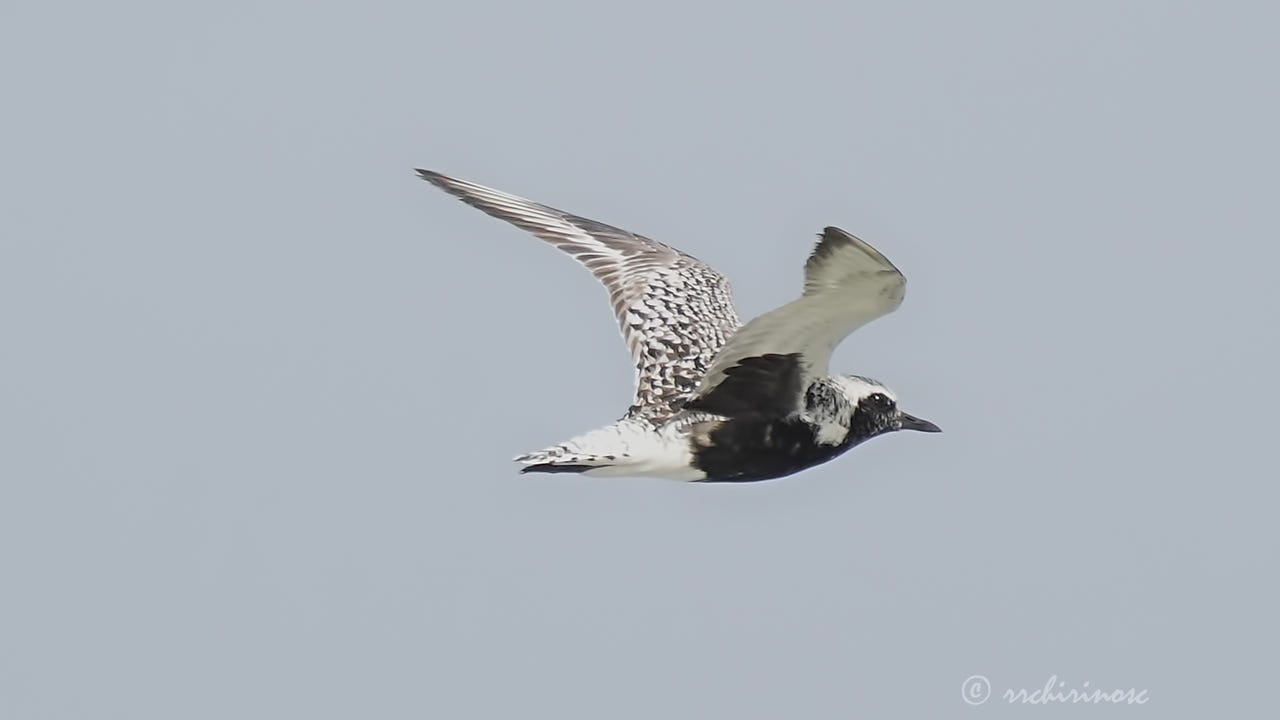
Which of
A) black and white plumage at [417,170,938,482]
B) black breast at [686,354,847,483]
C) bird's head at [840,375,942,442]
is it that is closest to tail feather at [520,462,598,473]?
A: black and white plumage at [417,170,938,482]

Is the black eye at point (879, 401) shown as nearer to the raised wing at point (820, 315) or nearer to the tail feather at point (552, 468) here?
the raised wing at point (820, 315)

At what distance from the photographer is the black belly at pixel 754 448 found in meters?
11.8

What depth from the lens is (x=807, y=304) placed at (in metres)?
9.88

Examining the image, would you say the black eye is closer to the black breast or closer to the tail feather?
the black breast

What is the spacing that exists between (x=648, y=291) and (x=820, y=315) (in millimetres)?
4031

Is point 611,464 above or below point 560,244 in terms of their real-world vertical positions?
below

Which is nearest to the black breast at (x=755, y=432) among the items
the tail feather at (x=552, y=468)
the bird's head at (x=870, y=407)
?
the bird's head at (x=870, y=407)

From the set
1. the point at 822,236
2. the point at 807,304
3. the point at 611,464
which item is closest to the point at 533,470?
the point at 611,464

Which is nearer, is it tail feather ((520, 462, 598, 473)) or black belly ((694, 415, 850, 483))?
tail feather ((520, 462, 598, 473))

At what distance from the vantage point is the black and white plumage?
32.3ft

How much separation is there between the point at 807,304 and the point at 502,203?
559 cm

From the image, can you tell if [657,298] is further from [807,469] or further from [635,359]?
[807,469]

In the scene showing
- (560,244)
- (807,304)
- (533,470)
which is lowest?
(533,470)

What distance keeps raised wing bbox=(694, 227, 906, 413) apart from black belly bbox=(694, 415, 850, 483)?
21 cm
